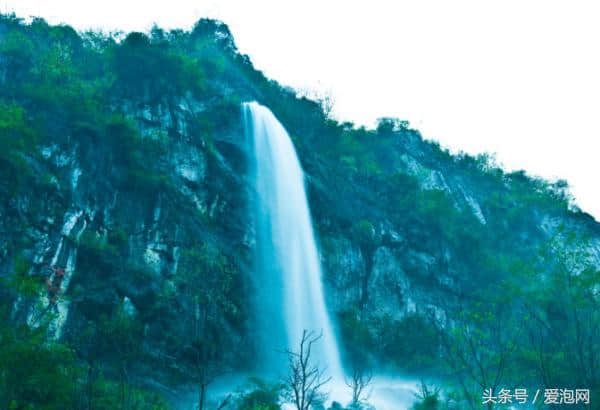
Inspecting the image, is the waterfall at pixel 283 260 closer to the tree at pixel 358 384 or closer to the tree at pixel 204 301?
the tree at pixel 358 384

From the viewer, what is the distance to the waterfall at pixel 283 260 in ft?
75.7

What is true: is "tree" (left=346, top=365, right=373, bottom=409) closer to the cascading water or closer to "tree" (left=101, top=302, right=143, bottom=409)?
the cascading water

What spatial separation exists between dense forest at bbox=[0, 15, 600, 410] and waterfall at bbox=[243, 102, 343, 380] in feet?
2.84

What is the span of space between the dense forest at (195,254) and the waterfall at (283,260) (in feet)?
2.84

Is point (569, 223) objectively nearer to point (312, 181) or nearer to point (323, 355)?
point (312, 181)

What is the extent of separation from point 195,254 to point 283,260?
6076mm

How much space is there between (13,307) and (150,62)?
1610cm

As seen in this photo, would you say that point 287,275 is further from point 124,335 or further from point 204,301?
point 124,335

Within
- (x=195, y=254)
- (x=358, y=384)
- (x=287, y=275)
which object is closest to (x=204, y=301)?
(x=195, y=254)

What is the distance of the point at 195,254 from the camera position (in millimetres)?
20156

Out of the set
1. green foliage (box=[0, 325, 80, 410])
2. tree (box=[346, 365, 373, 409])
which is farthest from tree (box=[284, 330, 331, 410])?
green foliage (box=[0, 325, 80, 410])

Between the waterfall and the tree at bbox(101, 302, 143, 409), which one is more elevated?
the waterfall

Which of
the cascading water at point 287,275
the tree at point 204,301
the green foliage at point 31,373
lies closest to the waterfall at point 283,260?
the cascading water at point 287,275

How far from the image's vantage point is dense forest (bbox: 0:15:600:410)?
13.6 meters
